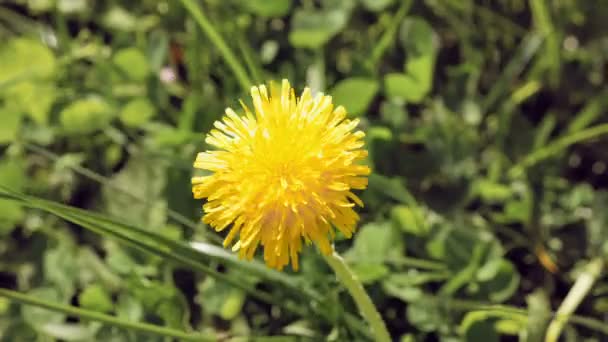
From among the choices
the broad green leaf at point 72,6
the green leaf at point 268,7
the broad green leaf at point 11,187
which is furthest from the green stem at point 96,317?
the broad green leaf at point 72,6

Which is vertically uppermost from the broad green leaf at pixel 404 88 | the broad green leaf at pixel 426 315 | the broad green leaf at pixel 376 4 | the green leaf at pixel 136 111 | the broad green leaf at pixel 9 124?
the broad green leaf at pixel 376 4

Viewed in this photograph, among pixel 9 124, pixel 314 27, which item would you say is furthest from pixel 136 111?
pixel 314 27

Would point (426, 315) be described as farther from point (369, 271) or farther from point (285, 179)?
point (285, 179)

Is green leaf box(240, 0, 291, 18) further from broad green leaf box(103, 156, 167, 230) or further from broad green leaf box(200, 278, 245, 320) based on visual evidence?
broad green leaf box(200, 278, 245, 320)

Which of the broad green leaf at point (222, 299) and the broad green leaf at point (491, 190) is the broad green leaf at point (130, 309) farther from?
the broad green leaf at point (491, 190)

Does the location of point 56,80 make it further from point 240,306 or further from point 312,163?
point 312,163

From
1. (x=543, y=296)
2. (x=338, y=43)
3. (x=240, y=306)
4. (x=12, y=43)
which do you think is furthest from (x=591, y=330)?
(x=12, y=43)
